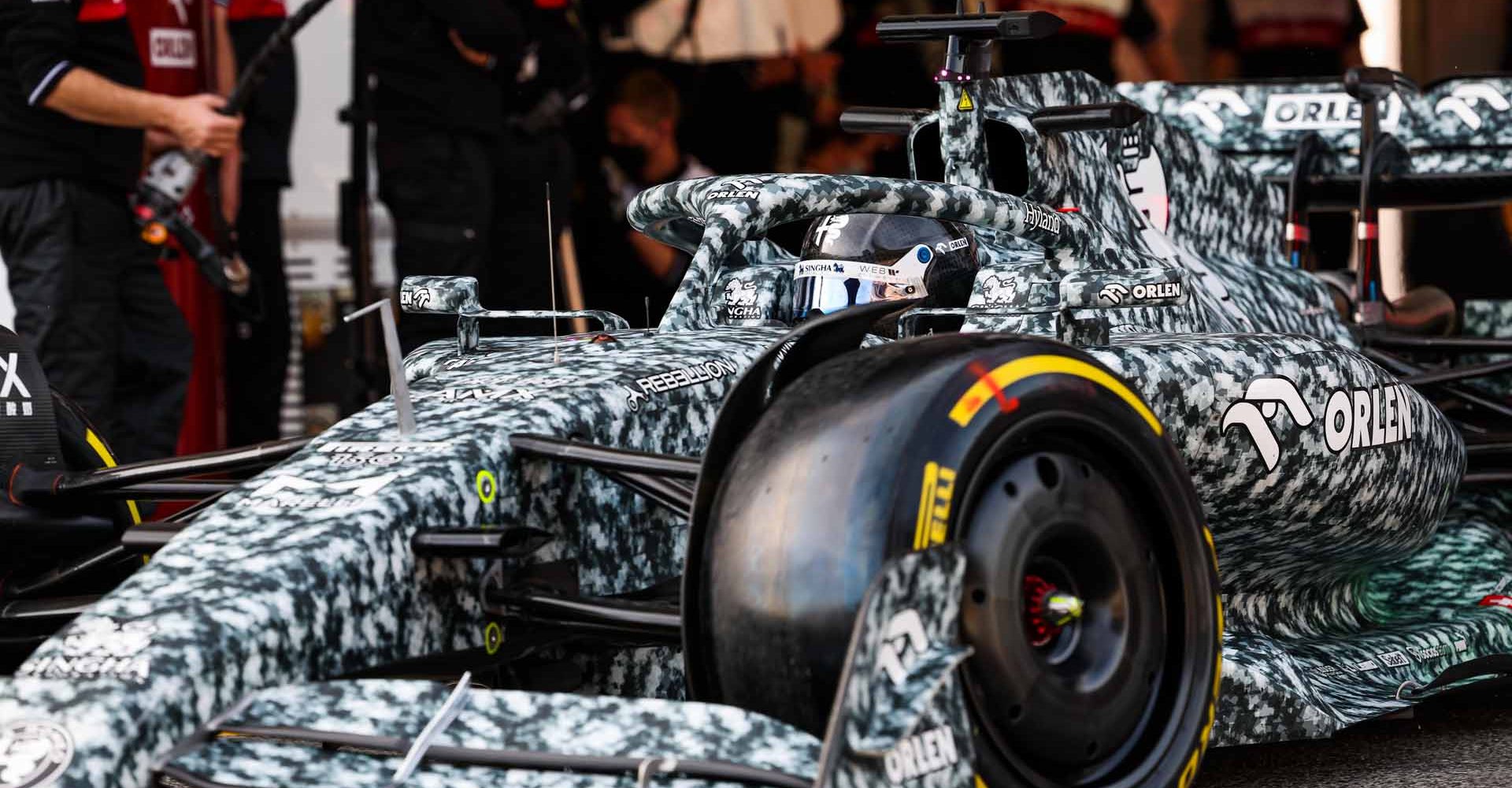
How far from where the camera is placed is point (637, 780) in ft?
7.48

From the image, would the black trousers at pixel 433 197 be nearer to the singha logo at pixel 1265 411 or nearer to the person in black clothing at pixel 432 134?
the person in black clothing at pixel 432 134

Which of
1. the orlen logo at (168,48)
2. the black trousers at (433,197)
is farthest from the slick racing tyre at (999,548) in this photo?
the orlen logo at (168,48)

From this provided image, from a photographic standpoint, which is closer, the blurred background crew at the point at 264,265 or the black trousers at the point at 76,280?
the black trousers at the point at 76,280

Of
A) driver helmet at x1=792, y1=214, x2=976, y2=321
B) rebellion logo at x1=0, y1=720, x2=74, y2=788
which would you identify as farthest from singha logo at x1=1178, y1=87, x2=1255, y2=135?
rebellion logo at x1=0, y1=720, x2=74, y2=788

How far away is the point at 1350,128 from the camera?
→ 5691mm

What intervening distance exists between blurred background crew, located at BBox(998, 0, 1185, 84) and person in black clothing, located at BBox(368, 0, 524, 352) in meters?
2.24

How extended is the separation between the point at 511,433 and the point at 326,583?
0.40 m

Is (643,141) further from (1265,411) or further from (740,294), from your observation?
(1265,411)

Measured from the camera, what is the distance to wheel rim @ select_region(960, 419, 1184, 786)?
2523 millimetres

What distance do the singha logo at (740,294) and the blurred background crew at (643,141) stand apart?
5.11 m

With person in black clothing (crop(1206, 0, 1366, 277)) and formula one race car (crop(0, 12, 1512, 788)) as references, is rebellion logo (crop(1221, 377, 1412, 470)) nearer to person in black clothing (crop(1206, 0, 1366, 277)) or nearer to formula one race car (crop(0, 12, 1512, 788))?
formula one race car (crop(0, 12, 1512, 788))

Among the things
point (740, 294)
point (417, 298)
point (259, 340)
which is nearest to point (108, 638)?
point (417, 298)

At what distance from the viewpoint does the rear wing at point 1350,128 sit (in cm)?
555

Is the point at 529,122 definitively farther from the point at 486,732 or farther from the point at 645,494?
the point at 486,732
